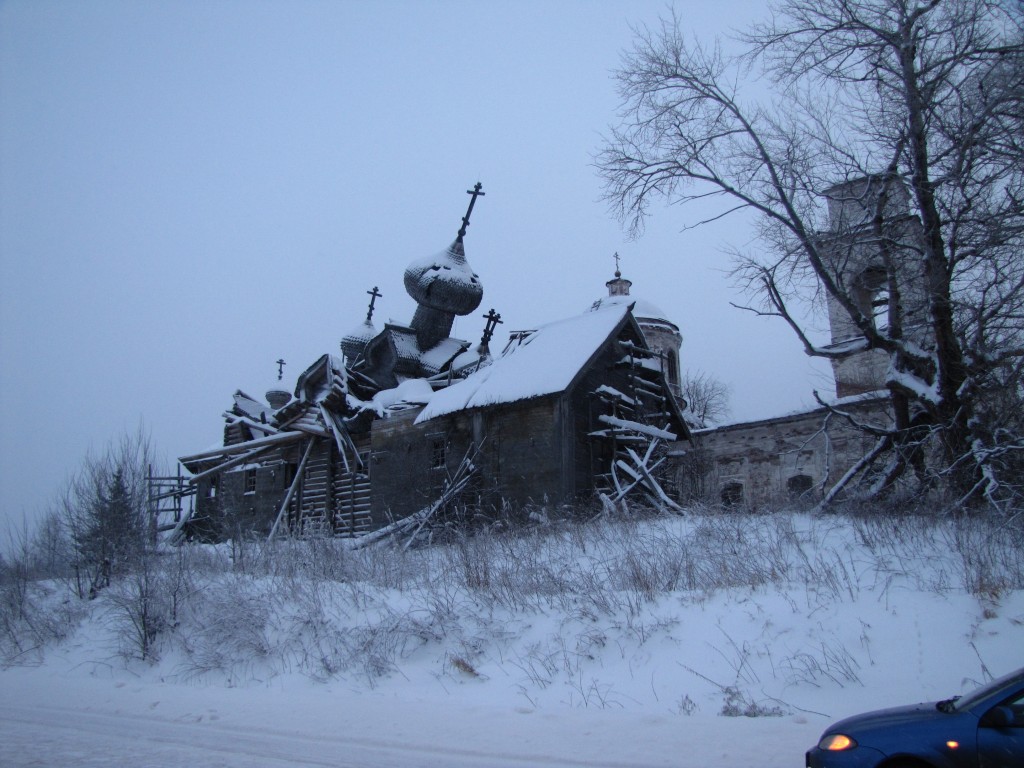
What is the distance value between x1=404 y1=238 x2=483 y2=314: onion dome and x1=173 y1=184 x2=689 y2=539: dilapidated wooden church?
54mm

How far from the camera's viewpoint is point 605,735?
19.9ft

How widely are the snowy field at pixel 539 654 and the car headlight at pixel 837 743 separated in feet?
2.47

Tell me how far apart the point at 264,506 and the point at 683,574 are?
20.7 meters

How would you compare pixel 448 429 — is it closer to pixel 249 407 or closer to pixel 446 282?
pixel 446 282

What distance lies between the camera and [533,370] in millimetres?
20188

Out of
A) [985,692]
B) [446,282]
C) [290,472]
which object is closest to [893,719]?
[985,692]

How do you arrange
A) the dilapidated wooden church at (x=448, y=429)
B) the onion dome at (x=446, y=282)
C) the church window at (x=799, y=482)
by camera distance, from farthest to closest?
the onion dome at (x=446, y=282) → the church window at (x=799, y=482) → the dilapidated wooden church at (x=448, y=429)

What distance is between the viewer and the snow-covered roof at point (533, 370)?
1916cm

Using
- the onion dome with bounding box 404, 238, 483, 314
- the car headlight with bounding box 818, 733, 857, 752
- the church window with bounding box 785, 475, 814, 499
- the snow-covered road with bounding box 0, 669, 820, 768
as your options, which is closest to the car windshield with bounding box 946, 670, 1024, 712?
the car headlight with bounding box 818, 733, 857, 752

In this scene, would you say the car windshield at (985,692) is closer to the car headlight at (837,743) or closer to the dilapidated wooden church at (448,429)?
the car headlight at (837,743)

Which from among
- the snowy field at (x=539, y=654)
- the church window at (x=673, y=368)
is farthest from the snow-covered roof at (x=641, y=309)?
the snowy field at (x=539, y=654)

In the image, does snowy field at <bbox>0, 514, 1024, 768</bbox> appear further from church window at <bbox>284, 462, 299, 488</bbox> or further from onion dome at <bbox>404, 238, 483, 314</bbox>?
onion dome at <bbox>404, 238, 483, 314</bbox>

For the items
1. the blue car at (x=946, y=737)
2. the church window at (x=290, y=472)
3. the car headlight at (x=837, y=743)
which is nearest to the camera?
the blue car at (x=946, y=737)

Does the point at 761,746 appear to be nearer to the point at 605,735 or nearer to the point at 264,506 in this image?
the point at 605,735
